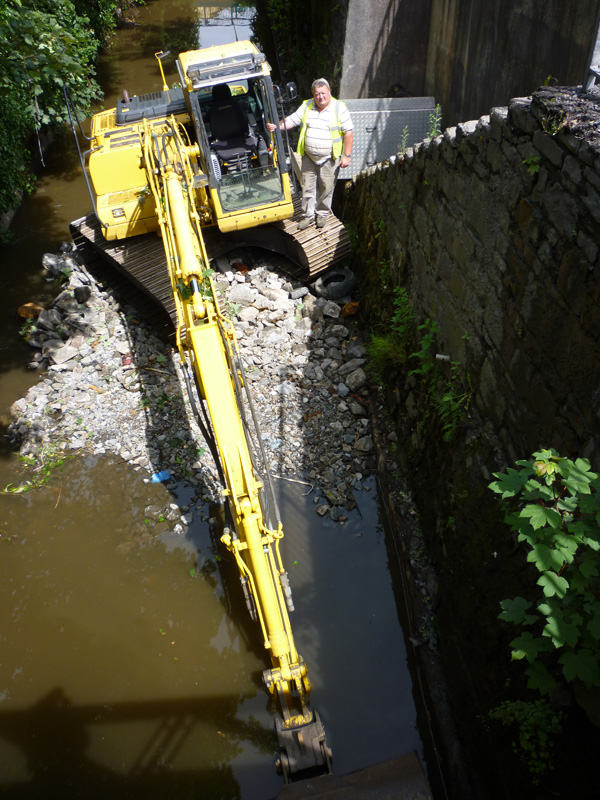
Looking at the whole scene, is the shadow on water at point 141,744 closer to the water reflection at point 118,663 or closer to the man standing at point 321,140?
the water reflection at point 118,663

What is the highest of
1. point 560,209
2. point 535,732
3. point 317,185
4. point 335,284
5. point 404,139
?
point 560,209

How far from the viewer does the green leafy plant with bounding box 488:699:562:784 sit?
10.1 ft

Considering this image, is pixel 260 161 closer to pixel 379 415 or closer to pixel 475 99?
pixel 475 99

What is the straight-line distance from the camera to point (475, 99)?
22.7ft

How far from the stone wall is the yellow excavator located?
1.27 meters

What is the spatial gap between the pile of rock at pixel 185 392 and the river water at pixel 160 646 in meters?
0.27

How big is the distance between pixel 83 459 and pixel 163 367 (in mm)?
1434

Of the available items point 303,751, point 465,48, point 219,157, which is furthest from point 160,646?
point 465,48

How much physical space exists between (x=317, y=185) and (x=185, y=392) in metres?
3.14

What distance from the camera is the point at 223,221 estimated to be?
6746 millimetres

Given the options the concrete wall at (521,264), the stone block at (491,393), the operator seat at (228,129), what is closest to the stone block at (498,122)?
the concrete wall at (521,264)

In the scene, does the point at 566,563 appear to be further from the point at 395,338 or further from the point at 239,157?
the point at 239,157

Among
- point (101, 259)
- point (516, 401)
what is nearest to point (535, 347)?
point (516, 401)

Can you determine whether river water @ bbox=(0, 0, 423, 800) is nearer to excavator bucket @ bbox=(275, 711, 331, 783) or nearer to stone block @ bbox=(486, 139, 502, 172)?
excavator bucket @ bbox=(275, 711, 331, 783)
